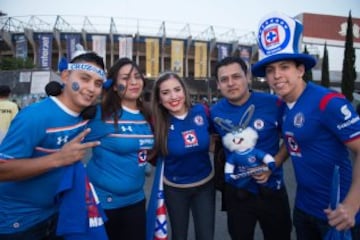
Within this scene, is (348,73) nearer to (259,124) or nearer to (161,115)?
(259,124)

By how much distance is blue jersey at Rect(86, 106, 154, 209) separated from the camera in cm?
248

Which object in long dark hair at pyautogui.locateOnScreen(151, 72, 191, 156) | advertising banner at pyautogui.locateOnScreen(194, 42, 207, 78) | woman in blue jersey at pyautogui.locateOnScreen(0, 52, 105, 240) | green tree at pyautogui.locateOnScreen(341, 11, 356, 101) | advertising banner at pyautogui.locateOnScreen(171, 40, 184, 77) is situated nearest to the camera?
woman in blue jersey at pyautogui.locateOnScreen(0, 52, 105, 240)

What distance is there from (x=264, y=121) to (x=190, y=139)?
0.70 meters

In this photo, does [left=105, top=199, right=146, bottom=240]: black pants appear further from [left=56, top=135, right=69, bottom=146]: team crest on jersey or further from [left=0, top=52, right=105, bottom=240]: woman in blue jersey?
[left=56, top=135, right=69, bottom=146]: team crest on jersey

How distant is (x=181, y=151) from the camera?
9.33 feet

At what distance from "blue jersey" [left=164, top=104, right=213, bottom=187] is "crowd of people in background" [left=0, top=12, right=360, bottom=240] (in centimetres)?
1

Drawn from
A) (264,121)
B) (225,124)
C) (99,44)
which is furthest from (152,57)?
(264,121)

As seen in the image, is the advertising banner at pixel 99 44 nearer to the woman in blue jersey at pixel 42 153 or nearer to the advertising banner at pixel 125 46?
the advertising banner at pixel 125 46

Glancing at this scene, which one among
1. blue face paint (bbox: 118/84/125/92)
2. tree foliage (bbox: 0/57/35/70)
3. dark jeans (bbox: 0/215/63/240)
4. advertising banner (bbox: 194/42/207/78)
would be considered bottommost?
dark jeans (bbox: 0/215/63/240)

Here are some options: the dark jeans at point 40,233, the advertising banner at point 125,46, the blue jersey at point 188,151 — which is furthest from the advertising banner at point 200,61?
the dark jeans at point 40,233

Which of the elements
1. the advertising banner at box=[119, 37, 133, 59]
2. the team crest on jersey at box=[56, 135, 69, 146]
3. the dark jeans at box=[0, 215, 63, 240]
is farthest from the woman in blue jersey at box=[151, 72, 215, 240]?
the advertising banner at box=[119, 37, 133, 59]

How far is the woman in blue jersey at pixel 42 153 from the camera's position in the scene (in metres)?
1.78

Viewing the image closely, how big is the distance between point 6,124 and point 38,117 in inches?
198

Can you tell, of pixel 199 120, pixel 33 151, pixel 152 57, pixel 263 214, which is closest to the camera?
pixel 33 151
